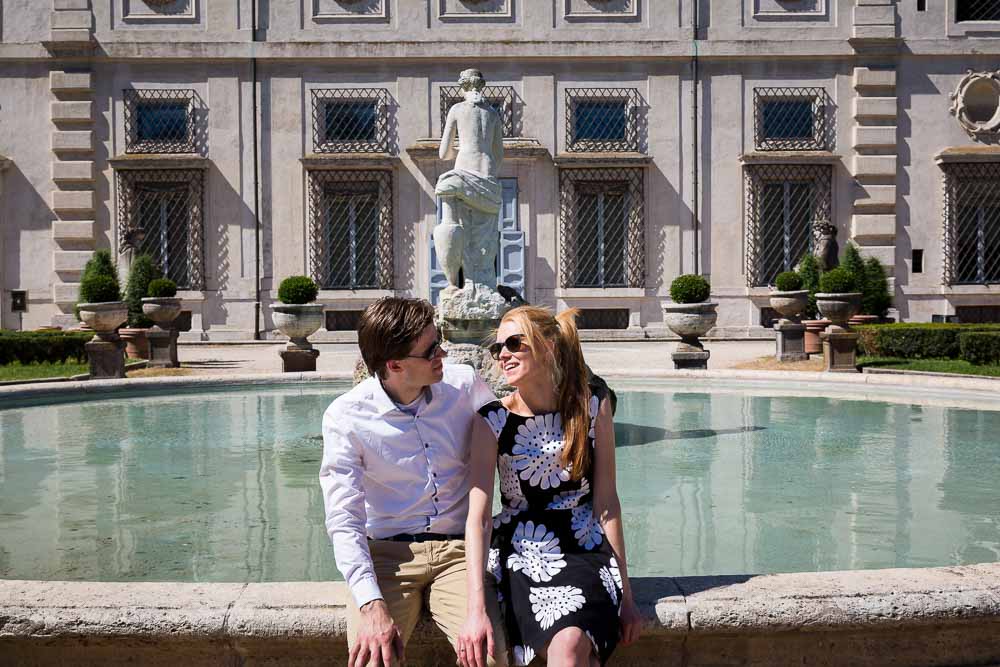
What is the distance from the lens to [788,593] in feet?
9.73

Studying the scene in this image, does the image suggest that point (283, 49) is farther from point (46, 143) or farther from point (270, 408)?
point (270, 408)

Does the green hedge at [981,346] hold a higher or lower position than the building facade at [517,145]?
lower

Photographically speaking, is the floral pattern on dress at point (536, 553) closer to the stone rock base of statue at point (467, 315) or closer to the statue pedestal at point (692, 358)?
the stone rock base of statue at point (467, 315)

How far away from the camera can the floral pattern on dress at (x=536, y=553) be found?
284 cm

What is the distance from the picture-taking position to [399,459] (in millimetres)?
3012

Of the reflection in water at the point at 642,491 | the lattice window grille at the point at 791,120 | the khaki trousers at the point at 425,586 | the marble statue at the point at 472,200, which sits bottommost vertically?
the reflection in water at the point at 642,491

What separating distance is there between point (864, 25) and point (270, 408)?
17335 millimetres

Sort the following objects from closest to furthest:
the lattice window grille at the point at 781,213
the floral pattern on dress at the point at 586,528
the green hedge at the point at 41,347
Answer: the floral pattern on dress at the point at 586,528
the green hedge at the point at 41,347
the lattice window grille at the point at 781,213

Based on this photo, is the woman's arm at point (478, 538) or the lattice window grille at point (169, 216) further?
the lattice window grille at point (169, 216)

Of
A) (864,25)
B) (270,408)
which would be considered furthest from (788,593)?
(864,25)

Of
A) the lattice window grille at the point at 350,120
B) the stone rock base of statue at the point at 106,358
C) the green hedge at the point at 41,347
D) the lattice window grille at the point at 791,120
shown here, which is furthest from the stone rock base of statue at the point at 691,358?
the lattice window grille at the point at 350,120

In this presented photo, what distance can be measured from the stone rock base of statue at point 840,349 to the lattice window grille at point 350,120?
12.1m

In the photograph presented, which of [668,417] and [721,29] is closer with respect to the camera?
[668,417]

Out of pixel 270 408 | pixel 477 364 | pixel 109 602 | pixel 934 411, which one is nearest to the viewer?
pixel 109 602
